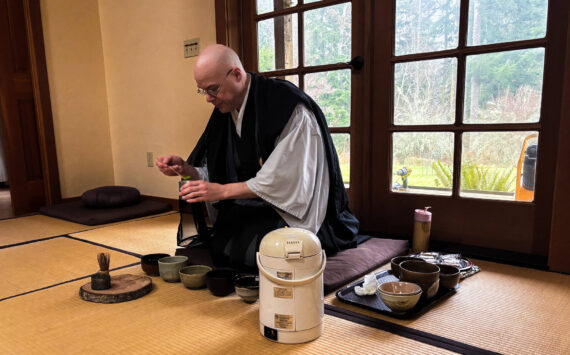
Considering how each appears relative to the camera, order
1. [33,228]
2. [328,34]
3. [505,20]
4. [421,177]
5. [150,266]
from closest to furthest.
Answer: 1. [150,266]
2. [505,20]
3. [421,177]
4. [328,34]
5. [33,228]

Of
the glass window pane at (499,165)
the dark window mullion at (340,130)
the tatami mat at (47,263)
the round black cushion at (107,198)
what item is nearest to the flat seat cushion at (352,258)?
the tatami mat at (47,263)

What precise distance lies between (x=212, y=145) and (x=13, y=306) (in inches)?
44.7

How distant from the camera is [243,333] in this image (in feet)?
4.75

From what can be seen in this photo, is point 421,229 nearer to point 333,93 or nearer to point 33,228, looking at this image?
point 333,93

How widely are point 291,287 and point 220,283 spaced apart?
48 centimetres

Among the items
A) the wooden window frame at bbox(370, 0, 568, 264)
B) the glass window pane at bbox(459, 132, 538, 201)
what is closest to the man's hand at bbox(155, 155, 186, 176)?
the wooden window frame at bbox(370, 0, 568, 264)

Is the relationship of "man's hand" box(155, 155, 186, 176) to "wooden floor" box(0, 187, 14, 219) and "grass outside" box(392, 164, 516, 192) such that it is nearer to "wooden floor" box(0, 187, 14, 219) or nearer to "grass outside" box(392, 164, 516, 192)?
"grass outside" box(392, 164, 516, 192)

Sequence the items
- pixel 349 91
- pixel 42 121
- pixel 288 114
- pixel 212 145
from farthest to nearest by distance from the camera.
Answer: pixel 42 121 < pixel 349 91 < pixel 212 145 < pixel 288 114

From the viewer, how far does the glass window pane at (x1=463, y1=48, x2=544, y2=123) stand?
212 cm

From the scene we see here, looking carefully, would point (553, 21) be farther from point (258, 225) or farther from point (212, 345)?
point (212, 345)

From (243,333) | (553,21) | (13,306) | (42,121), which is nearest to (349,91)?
(553,21)

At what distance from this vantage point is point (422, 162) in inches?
98.2

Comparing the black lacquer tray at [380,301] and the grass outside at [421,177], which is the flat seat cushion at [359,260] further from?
the grass outside at [421,177]

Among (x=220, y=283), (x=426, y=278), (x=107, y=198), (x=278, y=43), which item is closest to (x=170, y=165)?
(x=220, y=283)
